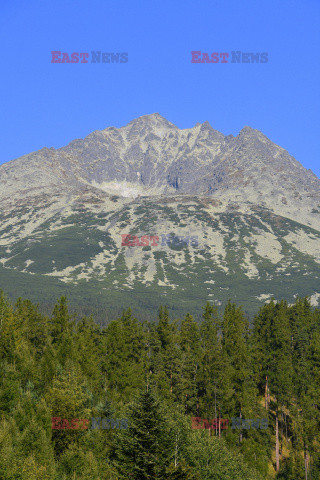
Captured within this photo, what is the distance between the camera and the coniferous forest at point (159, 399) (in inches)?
1858

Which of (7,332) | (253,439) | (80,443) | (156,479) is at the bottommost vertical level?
(253,439)

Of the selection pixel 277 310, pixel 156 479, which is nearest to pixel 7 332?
pixel 156 479

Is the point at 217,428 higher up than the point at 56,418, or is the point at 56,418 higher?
the point at 56,418

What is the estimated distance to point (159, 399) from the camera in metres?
50.6

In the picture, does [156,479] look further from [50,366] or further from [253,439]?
[253,439]

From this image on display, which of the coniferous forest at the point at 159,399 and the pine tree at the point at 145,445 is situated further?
the coniferous forest at the point at 159,399

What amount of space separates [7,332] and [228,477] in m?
48.0

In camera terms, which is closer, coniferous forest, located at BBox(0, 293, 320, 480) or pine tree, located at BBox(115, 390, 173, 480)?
pine tree, located at BBox(115, 390, 173, 480)

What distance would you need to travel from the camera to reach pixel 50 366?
83625mm

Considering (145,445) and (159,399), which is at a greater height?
(159,399)

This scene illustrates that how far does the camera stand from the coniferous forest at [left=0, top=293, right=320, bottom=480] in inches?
1858

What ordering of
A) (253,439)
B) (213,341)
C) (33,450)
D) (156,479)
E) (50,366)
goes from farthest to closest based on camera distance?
(213,341)
(253,439)
(50,366)
(33,450)
(156,479)

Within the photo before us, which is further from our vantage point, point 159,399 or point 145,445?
point 159,399

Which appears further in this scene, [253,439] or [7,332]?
[253,439]
